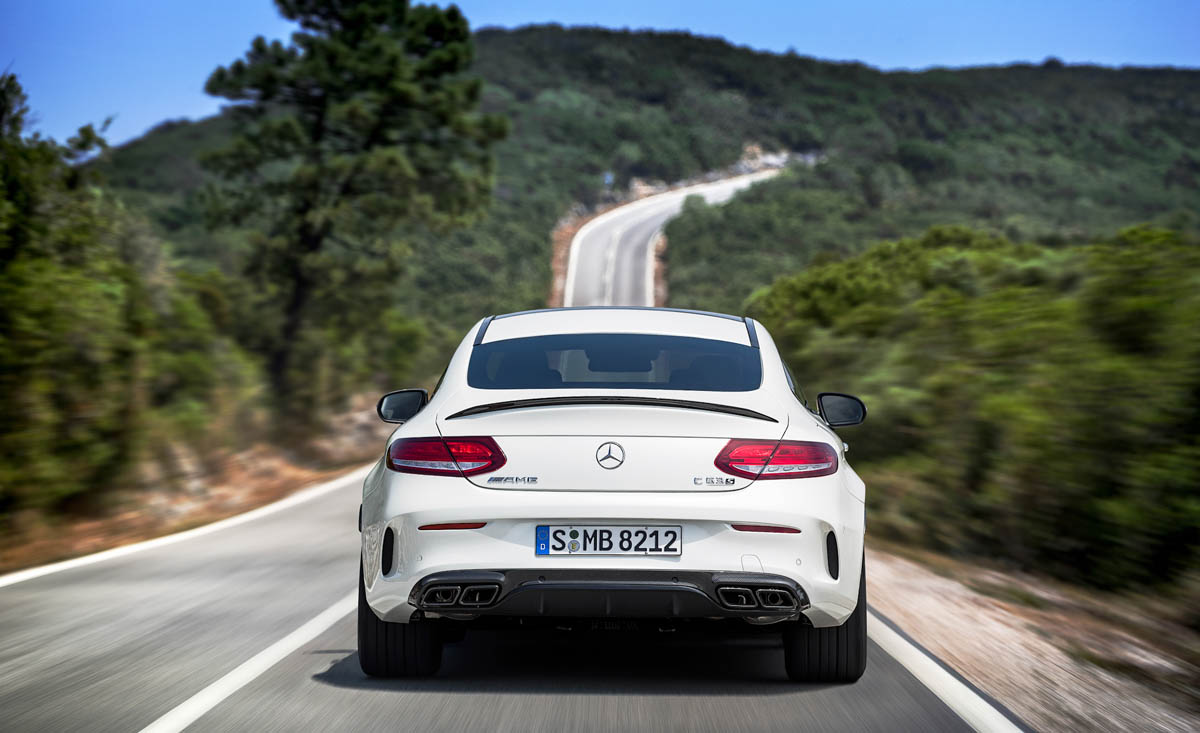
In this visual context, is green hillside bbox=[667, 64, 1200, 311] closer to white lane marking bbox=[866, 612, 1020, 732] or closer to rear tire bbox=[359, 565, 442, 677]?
white lane marking bbox=[866, 612, 1020, 732]

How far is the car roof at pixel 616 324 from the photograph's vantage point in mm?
5480

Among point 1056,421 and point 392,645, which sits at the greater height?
point 1056,421

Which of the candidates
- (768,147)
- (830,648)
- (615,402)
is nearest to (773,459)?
(615,402)

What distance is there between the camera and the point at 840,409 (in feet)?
18.6

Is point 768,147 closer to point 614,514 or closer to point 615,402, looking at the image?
point 615,402

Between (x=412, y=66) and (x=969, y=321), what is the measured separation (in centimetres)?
1639

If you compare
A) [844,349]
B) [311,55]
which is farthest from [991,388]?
[311,55]

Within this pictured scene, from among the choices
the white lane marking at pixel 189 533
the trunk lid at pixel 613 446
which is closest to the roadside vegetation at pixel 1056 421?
the trunk lid at pixel 613 446

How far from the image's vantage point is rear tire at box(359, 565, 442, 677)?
482cm

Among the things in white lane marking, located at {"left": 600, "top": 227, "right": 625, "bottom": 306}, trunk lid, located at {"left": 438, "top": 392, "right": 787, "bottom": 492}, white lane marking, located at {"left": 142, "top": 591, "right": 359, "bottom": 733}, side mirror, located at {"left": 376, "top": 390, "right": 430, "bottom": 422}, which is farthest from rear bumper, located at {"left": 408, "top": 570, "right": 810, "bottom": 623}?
white lane marking, located at {"left": 600, "top": 227, "right": 625, "bottom": 306}

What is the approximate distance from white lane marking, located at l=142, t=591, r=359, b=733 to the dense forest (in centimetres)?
489

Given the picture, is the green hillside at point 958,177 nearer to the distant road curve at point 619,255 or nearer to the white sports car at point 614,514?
the distant road curve at point 619,255

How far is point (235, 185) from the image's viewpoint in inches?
989

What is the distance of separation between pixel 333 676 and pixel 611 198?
86634mm
